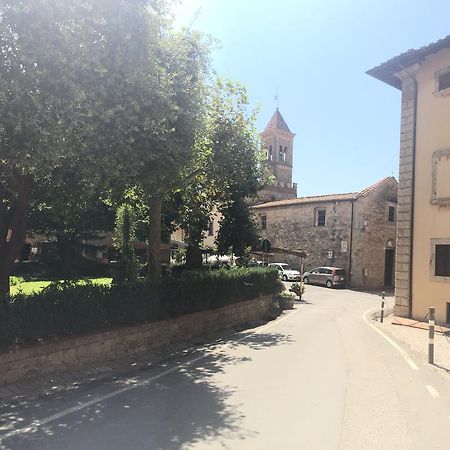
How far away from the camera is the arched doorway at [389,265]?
42.0 m

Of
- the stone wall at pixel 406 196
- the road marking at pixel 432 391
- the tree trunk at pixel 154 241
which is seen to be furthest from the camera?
the stone wall at pixel 406 196

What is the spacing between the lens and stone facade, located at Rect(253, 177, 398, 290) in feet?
130

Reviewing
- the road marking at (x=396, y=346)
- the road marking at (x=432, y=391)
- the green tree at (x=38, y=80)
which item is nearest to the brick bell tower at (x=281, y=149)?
the road marking at (x=396, y=346)

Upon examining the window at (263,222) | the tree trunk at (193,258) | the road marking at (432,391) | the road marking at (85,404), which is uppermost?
the window at (263,222)

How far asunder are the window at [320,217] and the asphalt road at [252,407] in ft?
104

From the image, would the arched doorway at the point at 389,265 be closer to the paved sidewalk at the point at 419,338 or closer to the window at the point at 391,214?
the window at the point at 391,214

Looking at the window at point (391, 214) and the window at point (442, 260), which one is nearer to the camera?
the window at point (442, 260)

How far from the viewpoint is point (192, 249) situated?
24266 mm

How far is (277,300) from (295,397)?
1712 cm

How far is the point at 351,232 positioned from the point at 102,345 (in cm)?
3286

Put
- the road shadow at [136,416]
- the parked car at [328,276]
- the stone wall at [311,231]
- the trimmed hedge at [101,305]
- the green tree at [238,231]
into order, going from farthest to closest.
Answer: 1. the stone wall at [311,231]
2. the parked car at [328,276]
3. the green tree at [238,231]
4. the trimmed hedge at [101,305]
5. the road shadow at [136,416]

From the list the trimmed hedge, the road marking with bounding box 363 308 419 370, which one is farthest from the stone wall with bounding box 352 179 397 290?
the trimmed hedge

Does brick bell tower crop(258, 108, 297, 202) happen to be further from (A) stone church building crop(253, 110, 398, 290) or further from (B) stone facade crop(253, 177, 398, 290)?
(B) stone facade crop(253, 177, 398, 290)

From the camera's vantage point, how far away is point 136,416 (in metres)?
6.08
